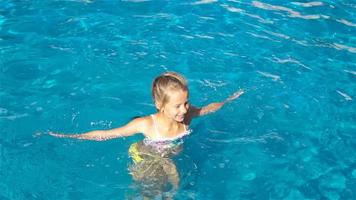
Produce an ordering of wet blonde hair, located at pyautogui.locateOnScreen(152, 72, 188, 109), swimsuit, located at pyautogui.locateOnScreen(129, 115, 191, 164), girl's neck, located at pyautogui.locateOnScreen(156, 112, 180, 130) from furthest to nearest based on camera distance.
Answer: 1. swimsuit, located at pyautogui.locateOnScreen(129, 115, 191, 164)
2. girl's neck, located at pyautogui.locateOnScreen(156, 112, 180, 130)
3. wet blonde hair, located at pyautogui.locateOnScreen(152, 72, 188, 109)

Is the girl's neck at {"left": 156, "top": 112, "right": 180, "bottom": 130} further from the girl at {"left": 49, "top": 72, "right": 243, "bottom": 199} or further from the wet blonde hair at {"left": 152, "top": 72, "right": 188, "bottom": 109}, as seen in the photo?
the wet blonde hair at {"left": 152, "top": 72, "right": 188, "bottom": 109}

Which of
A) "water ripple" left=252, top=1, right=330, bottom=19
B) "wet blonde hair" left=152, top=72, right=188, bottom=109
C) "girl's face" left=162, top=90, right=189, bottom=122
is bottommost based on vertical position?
"water ripple" left=252, top=1, right=330, bottom=19

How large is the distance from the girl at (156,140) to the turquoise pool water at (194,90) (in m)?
0.18

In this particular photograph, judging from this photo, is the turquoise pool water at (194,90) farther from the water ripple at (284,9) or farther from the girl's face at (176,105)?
the girl's face at (176,105)

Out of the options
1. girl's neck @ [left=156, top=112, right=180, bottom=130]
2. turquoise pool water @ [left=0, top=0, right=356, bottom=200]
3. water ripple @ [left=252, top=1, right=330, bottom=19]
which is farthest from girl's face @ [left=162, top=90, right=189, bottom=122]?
water ripple @ [left=252, top=1, right=330, bottom=19]

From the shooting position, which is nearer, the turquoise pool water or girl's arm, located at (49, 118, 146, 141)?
girl's arm, located at (49, 118, 146, 141)

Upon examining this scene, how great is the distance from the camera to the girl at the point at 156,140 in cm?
508

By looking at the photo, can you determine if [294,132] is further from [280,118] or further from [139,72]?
[139,72]

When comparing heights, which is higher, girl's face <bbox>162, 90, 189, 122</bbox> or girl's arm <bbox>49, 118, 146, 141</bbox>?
girl's face <bbox>162, 90, 189, 122</bbox>

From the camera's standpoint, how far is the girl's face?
4878 millimetres

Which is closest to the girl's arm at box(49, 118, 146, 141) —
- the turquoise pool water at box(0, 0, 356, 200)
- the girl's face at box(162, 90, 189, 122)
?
the girl's face at box(162, 90, 189, 122)

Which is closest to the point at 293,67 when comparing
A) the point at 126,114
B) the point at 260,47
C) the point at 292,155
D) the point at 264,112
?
the point at 260,47

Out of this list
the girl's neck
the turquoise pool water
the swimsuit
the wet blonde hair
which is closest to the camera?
the wet blonde hair

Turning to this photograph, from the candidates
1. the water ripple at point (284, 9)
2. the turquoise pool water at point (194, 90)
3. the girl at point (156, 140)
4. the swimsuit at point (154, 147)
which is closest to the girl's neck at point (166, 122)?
the girl at point (156, 140)
